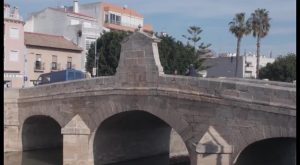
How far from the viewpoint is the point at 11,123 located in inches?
946

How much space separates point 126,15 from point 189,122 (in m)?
47.9

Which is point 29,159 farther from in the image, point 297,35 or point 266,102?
point 297,35

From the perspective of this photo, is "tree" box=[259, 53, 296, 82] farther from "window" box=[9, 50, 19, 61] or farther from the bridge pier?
the bridge pier

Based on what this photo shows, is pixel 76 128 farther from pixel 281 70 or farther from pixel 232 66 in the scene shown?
pixel 232 66

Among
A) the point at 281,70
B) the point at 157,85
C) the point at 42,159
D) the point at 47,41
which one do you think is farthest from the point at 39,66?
the point at 157,85

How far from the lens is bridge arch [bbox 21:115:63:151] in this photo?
970 inches

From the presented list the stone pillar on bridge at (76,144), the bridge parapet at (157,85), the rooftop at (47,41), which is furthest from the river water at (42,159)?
the rooftop at (47,41)

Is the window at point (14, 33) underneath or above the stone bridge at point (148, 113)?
above

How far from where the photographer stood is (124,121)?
69.7 feet

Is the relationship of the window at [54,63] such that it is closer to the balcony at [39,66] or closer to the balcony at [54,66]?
the balcony at [54,66]

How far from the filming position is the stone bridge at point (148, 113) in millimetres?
13680

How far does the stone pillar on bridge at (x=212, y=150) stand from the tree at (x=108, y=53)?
29556 mm

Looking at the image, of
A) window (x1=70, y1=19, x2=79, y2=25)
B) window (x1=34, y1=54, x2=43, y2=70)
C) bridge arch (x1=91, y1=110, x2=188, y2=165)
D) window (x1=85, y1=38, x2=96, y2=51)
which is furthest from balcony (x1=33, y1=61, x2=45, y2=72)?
bridge arch (x1=91, y1=110, x2=188, y2=165)

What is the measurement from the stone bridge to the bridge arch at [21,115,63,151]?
55mm
